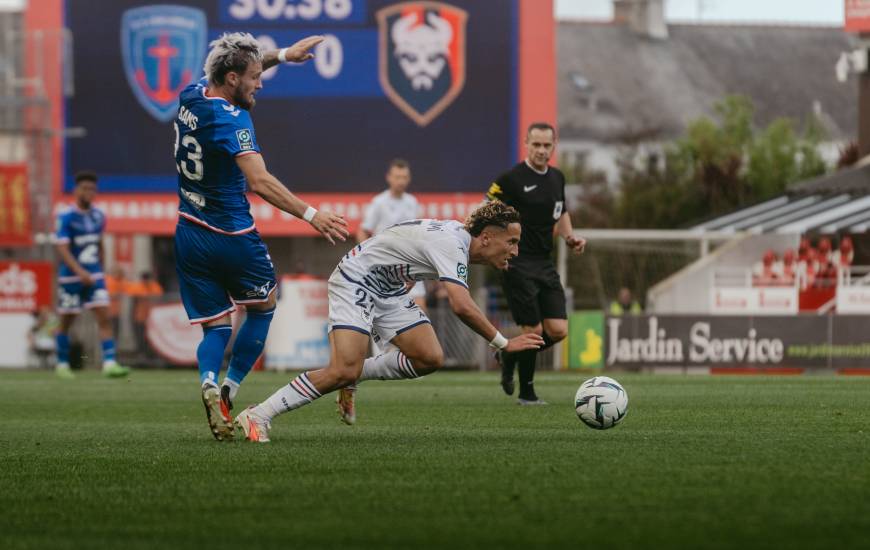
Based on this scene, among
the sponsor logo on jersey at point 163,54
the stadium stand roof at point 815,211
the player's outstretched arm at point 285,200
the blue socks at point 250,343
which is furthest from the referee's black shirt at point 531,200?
the stadium stand roof at point 815,211

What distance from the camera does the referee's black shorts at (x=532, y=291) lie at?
479 inches

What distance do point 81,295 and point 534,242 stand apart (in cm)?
798

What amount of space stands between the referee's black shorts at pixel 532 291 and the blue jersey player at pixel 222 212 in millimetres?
3337

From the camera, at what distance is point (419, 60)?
26.2 m

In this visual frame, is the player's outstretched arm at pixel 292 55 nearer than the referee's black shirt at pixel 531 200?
Yes

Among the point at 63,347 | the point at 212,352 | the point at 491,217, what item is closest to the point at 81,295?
the point at 63,347

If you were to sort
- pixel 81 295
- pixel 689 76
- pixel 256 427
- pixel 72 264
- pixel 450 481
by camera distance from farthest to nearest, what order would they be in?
pixel 689 76 < pixel 81 295 < pixel 72 264 < pixel 256 427 < pixel 450 481

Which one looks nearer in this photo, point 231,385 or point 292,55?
point 231,385

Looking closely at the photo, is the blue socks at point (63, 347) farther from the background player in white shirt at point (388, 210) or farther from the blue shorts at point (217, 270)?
the blue shorts at point (217, 270)

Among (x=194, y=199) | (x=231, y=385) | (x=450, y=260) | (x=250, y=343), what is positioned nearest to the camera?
(x=450, y=260)

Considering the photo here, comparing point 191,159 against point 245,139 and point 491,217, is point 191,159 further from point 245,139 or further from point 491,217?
point 491,217

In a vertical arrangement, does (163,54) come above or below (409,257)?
above

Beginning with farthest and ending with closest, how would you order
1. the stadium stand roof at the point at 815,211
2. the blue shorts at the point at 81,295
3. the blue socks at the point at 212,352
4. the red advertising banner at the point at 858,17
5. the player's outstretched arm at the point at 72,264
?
the red advertising banner at the point at 858,17
the stadium stand roof at the point at 815,211
the blue shorts at the point at 81,295
the player's outstretched arm at the point at 72,264
the blue socks at the point at 212,352

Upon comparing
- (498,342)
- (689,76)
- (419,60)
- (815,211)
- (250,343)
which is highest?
(689,76)
